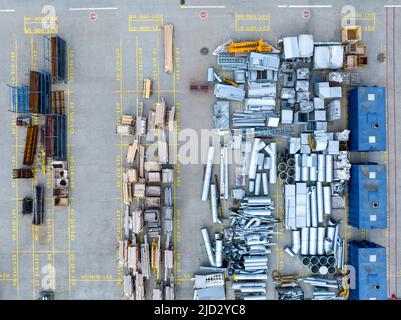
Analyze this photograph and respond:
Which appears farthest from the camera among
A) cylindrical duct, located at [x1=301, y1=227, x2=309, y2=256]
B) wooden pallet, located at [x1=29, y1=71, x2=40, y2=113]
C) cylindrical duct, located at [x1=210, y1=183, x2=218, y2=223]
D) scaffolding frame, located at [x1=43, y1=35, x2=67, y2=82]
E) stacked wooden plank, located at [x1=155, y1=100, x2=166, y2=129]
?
cylindrical duct, located at [x1=301, y1=227, x2=309, y2=256]

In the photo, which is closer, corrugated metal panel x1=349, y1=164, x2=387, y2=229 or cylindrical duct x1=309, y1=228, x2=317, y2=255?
corrugated metal panel x1=349, y1=164, x2=387, y2=229

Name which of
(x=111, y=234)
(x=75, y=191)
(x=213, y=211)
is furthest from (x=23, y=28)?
(x=213, y=211)

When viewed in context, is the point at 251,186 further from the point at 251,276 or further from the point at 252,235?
the point at 251,276

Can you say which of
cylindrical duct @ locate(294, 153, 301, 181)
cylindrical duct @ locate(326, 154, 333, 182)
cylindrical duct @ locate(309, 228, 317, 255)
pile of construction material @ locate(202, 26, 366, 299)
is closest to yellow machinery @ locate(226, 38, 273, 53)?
pile of construction material @ locate(202, 26, 366, 299)

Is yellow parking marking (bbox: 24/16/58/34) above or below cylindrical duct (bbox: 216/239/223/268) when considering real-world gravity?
above

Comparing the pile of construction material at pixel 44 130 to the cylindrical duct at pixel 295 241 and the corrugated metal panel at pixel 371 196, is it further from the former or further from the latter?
the corrugated metal panel at pixel 371 196

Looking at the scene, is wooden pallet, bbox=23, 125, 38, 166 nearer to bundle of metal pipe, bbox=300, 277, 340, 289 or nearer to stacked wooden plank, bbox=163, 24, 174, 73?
stacked wooden plank, bbox=163, 24, 174, 73
